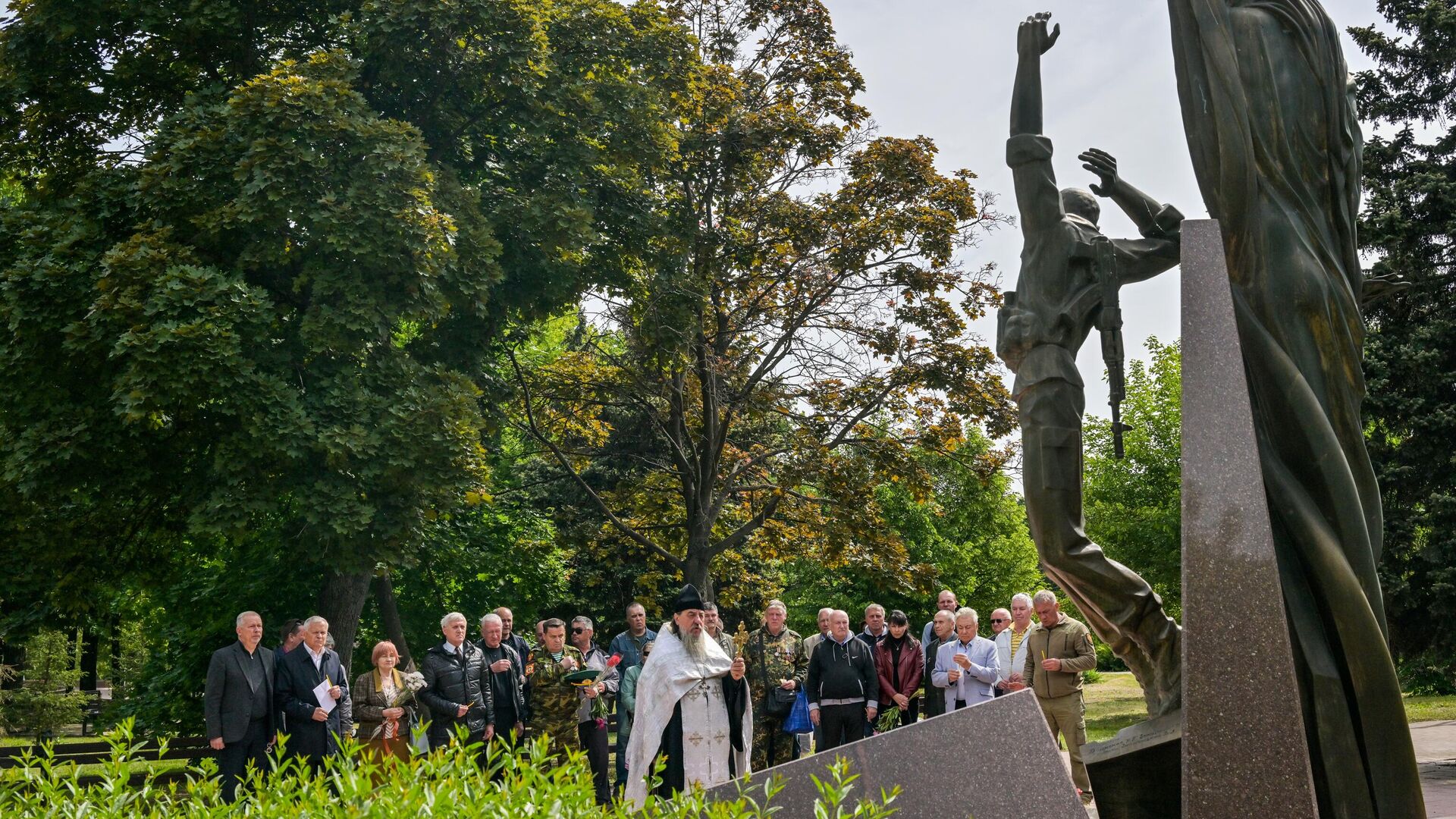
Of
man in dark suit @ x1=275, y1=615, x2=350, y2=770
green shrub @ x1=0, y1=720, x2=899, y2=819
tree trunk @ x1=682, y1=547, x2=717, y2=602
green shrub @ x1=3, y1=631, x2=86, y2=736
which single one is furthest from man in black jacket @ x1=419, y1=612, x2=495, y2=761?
green shrub @ x1=3, y1=631, x2=86, y2=736

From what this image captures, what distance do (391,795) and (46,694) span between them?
89.1 feet

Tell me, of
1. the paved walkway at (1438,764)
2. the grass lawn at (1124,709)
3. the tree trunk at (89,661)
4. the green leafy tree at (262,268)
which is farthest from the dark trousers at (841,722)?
the tree trunk at (89,661)

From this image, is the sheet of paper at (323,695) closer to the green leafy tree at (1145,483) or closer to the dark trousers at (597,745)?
the dark trousers at (597,745)

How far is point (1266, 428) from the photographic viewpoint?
215 inches

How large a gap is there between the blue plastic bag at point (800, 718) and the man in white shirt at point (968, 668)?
4.33 ft

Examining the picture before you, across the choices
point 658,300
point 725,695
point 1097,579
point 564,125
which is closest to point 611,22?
point 564,125

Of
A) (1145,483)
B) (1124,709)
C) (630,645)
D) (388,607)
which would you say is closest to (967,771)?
(630,645)

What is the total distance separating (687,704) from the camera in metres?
10.2

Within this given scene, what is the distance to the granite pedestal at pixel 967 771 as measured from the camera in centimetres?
559

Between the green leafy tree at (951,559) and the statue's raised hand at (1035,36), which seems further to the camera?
the green leafy tree at (951,559)

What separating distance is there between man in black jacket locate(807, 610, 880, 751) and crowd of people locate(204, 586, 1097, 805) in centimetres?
1

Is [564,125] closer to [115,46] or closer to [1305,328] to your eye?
[115,46]

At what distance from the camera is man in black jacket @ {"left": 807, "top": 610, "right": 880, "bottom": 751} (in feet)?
40.1

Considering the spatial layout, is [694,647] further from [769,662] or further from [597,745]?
[597,745]
